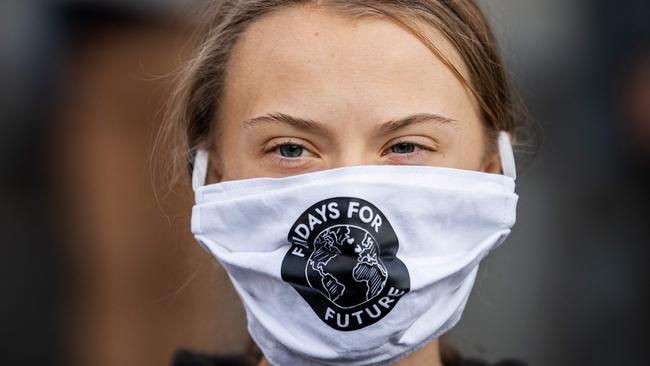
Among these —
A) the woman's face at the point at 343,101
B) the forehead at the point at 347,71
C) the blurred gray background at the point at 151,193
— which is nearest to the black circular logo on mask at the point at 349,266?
the woman's face at the point at 343,101

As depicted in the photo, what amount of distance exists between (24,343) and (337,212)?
185 inches

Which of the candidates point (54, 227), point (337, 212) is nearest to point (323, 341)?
point (337, 212)

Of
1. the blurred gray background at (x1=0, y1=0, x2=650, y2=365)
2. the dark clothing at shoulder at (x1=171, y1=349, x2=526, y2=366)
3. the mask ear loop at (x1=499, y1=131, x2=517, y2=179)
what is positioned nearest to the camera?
the mask ear loop at (x1=499, y1=131, x2=517, y2=179)

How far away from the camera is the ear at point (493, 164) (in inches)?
117

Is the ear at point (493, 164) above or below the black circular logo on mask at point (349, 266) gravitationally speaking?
above

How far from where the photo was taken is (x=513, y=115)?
125 inches


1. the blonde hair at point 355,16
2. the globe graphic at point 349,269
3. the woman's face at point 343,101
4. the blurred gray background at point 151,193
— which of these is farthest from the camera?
the blurred gray background at point 151,193

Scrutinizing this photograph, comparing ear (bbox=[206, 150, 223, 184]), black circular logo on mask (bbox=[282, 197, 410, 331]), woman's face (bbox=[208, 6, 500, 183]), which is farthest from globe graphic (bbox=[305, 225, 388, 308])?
ear (bbox=[206, 150, 223, 184])

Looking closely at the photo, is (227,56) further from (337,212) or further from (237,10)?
(337,212)

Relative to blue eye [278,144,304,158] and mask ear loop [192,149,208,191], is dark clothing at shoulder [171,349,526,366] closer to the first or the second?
mask ear loop [192,149,208,191]

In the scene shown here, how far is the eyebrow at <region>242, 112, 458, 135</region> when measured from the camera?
266 centimetres

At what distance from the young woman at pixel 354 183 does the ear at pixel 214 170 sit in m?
0.06

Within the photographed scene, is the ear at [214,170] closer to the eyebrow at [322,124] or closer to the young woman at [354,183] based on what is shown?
the young woman at [354,183]

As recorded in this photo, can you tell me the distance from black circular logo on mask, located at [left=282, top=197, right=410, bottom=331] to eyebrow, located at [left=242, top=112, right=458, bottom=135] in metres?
0.21
